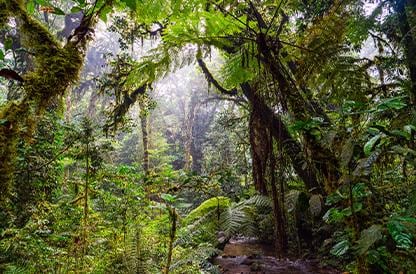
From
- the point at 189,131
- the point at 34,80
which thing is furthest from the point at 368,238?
the point at 189,131

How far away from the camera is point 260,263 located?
3.96 m

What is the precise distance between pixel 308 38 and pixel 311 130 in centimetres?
138

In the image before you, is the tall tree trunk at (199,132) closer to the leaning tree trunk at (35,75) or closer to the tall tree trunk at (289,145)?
the tall tree trunk at (289,145)

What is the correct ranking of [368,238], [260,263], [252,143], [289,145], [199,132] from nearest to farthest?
1. [368,238]
2. [260,263]
3. [289,145]
4. [252,143]
5. [199,132]

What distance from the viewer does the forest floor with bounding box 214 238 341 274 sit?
12.1 feet

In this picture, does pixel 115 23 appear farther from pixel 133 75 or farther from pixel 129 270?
pixel 129 270

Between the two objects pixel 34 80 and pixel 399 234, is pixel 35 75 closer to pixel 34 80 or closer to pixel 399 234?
pixel 34 80

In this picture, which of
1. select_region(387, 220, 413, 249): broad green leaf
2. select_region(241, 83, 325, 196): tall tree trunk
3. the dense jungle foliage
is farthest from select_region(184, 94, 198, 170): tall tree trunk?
select_region(387, 220, 413, 249): broad green leaf

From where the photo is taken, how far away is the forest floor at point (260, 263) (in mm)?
3691

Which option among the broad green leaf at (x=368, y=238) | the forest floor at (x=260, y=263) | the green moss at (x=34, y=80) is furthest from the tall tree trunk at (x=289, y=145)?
the green moss at (x=34, y=80)

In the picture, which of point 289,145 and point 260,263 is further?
point 289,145

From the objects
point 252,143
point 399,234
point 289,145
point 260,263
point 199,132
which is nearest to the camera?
point 399,234

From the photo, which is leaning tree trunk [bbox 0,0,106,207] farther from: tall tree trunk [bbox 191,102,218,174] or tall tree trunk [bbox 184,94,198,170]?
tall tree trunk [bbox 191,102,218,174]


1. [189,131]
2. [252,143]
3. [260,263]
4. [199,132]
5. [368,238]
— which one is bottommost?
[260,263]
